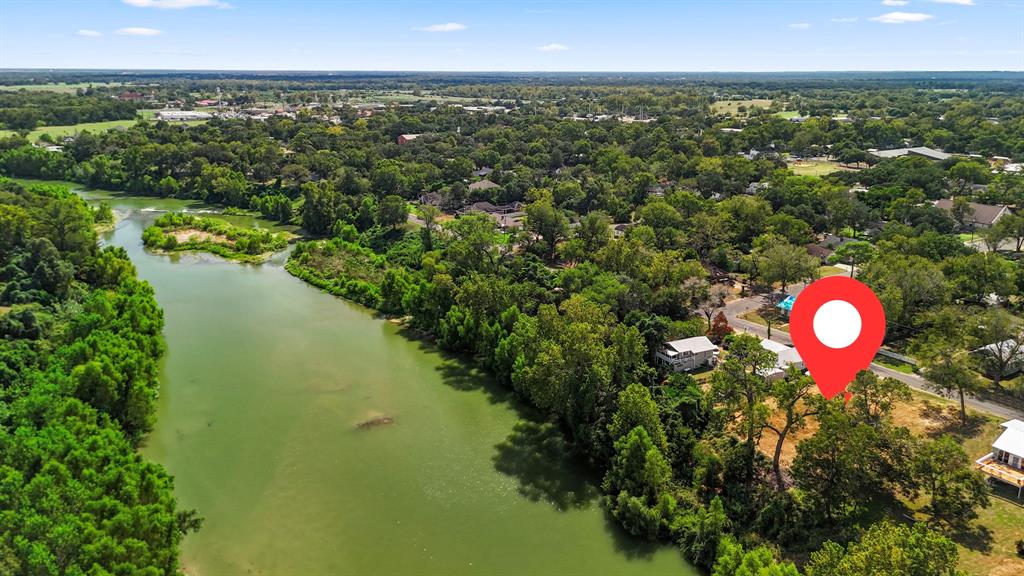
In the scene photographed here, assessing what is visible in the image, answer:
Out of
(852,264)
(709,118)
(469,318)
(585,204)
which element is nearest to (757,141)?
(709,118)

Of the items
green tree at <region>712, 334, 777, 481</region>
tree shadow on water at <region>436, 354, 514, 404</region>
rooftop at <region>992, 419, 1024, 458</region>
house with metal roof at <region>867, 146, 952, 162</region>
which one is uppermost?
house with metal roof at <region>867, 146, 952, 162</region>

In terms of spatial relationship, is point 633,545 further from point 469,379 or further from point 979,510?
point 469,379

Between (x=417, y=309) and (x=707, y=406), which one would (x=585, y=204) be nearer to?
(x=417, y=309)

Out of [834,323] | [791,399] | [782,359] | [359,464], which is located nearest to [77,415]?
[359,464]

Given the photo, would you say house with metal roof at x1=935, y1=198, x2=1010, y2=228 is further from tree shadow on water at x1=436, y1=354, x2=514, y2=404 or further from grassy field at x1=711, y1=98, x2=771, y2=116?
grassy field at x1=711, y1=98, x2=771, y2=116

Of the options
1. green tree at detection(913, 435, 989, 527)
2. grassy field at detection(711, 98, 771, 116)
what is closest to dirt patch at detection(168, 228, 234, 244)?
green tree at detection(913, 435, 989, 527)

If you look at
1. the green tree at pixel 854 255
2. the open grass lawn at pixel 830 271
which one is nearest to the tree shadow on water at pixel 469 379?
the green tree at pixel 854 255

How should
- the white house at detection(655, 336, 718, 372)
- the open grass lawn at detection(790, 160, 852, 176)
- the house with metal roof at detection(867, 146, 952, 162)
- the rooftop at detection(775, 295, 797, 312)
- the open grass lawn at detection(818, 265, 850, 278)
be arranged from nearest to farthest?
the white house at detection(655, 336, 718, 372)
the rooftop at detection(775, 295, 797, 312)
the open grass lawn at detection(818, 265, 850, 278)
the open grass lawn at detection(790, 160, 852, 176)
the house with metal roof at detection(867, 146, 952, 162)

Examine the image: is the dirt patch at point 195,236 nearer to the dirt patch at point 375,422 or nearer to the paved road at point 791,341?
the dirt patch at point 375,422
